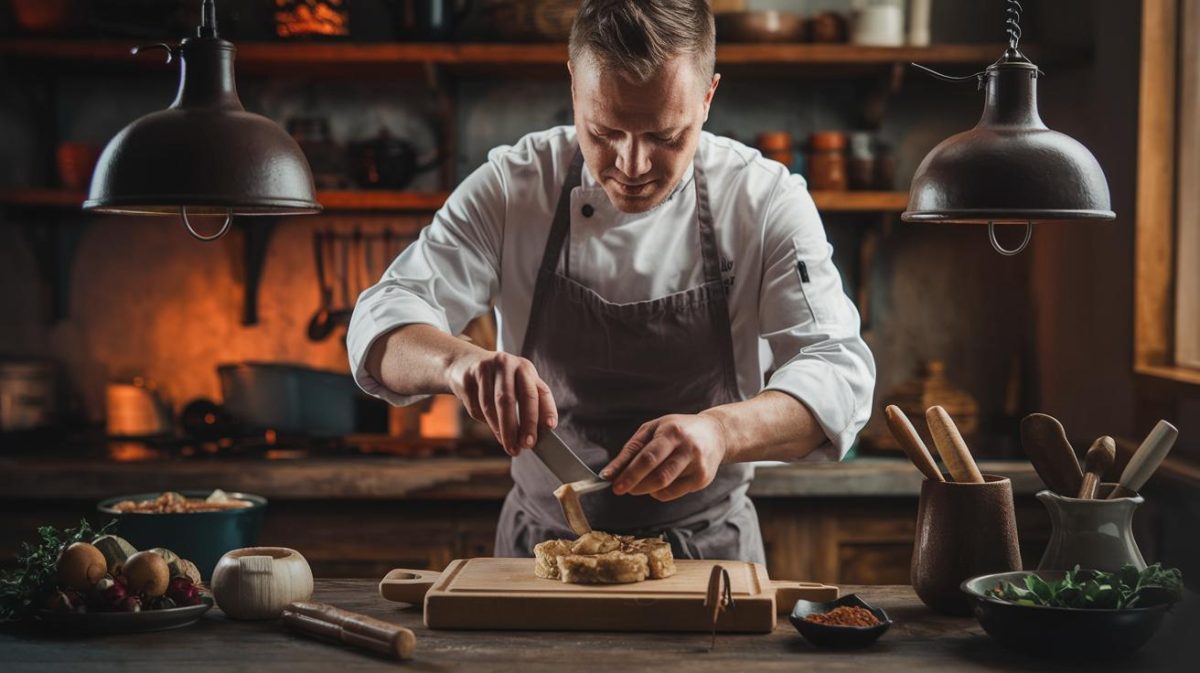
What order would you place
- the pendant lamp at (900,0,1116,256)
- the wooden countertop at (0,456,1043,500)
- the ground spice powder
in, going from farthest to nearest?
the wooden countertop at (0,456,1043,500), the pendant lamp at (900,0,1116,256), the ground spice powder

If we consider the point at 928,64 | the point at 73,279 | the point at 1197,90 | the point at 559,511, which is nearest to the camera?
the point at 559,511

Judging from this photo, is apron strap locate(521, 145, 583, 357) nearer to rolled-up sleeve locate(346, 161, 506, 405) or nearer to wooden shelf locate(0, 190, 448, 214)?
rolled-up sleeve locate(346, 161, 506, 405)

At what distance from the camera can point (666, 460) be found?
6.07 ft

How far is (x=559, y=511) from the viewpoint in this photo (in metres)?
2.49

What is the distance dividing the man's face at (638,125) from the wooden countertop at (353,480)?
156 cm

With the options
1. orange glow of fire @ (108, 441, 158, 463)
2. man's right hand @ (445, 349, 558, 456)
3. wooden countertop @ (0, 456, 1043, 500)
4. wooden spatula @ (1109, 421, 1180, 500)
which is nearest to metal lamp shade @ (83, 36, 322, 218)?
man's right hand @ (445, 349, 558, 456)

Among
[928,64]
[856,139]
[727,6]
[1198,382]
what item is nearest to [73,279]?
[727,6]

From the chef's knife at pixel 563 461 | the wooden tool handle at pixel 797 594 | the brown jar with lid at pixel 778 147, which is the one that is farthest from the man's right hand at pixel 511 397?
the brown jar with lid at pixel 778 147

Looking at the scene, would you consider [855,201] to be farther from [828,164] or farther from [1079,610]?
[1079,610]

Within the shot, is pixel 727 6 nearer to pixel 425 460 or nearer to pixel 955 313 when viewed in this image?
pixel 955 313

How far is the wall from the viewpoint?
435cm

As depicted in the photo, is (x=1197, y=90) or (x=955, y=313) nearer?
(x=1197, y=90)

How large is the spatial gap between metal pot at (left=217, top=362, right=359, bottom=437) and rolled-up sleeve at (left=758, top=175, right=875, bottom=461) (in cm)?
211

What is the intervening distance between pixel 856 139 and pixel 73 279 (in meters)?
2.84
